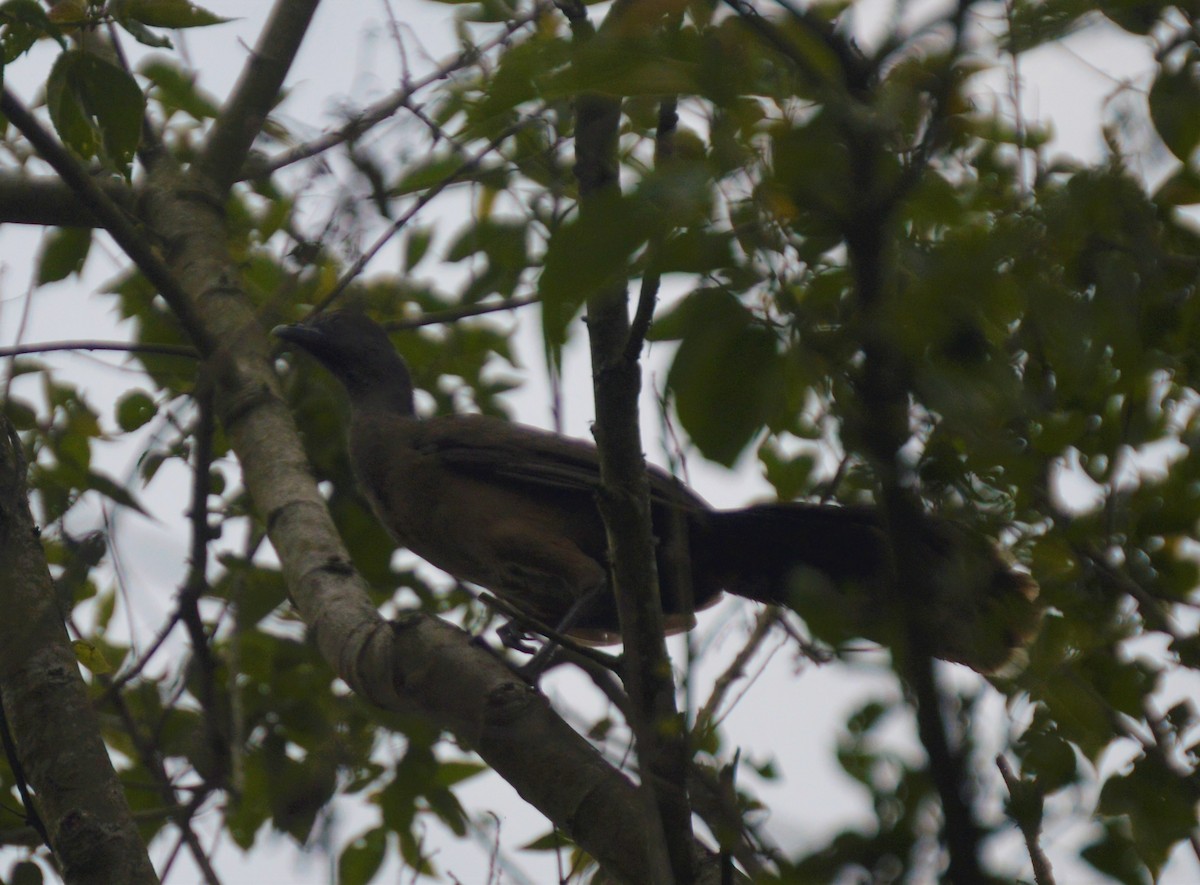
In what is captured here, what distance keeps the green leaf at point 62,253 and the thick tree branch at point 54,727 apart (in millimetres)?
1390

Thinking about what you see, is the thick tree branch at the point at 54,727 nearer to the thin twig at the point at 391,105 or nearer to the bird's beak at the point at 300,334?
the thin twig at the point at 391,105

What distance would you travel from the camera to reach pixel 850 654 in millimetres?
1298

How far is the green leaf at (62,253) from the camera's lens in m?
3.99

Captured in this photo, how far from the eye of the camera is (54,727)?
256cm

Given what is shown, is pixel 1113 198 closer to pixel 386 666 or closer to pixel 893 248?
pixel 893 248

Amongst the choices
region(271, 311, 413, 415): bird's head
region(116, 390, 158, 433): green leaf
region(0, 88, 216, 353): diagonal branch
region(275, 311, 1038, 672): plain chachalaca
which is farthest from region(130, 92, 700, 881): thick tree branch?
region(271, 311, 413, 415): bird's head

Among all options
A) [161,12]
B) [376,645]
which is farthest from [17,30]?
[376,645]

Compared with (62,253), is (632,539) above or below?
below

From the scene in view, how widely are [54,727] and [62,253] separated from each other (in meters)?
1.98

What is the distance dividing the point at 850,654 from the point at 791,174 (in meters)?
0.51

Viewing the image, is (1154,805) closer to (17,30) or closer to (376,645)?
(376,645)

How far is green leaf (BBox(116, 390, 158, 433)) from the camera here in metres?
3.74

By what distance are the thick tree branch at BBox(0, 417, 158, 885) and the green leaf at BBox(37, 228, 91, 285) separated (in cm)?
139

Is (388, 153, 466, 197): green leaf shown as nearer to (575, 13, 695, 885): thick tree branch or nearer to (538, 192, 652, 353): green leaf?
(575, 13, 695, 885): thick tree branch
